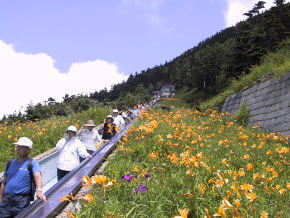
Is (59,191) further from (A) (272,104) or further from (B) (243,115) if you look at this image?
(B) (243,115)

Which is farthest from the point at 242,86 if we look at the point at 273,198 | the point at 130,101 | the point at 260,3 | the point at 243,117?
the point at 130,101

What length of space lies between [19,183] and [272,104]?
8.00 metres

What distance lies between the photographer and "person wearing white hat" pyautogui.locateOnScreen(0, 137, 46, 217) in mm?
3619

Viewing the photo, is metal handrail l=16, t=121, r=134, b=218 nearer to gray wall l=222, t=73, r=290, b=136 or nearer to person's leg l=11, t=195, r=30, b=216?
person's leg l=11, t=195, r=30, b=216

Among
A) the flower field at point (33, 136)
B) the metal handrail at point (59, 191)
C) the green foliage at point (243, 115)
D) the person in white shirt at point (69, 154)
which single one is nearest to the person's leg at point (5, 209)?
the metal handrail at point (59, 191)

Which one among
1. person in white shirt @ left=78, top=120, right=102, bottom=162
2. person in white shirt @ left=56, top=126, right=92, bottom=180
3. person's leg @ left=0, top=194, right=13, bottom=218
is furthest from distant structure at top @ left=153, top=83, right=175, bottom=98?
person's leg @ left=0, top=194, right=13, bottom=218

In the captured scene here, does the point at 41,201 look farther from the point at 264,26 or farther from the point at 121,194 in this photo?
the point at 264,26

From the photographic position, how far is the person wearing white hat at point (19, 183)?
11.9 feet

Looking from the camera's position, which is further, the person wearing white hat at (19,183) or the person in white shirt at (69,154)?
the person in white shirt at (69,154)

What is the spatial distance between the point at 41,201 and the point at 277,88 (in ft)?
27.1

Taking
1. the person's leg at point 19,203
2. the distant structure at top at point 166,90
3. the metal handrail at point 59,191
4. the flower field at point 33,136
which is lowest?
the distant structure at top at point 166,90

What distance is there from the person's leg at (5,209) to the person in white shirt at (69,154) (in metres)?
1.49

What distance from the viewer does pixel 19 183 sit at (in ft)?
12.1

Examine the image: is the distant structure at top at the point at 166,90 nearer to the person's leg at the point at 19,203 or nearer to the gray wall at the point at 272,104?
the gray wall at the point at 272,104
